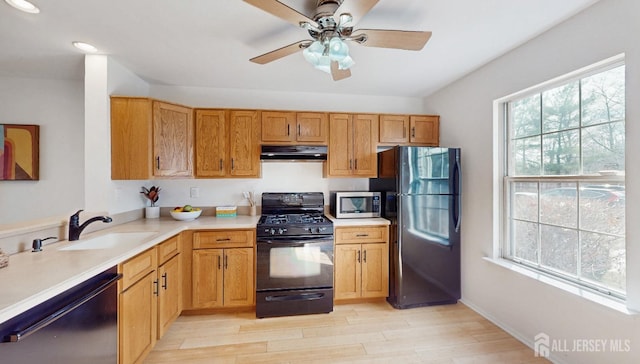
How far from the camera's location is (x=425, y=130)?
3184 millimetres

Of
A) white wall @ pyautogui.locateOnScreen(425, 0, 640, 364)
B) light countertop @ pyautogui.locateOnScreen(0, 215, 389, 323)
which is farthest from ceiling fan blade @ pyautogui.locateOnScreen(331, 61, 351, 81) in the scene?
light countertop @ pyautogui.locateOnScreen(0, 215, 389, 323)

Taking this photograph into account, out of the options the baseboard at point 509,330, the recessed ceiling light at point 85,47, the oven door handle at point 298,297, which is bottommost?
the baseboard at point 509,330

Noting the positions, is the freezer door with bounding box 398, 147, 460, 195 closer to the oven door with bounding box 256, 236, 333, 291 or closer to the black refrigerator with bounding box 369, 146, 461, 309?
the black refrigerator with bounding box 369, 146, 461, 309

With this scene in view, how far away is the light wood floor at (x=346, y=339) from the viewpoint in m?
1.96

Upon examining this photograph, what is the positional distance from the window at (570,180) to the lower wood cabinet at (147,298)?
305cm

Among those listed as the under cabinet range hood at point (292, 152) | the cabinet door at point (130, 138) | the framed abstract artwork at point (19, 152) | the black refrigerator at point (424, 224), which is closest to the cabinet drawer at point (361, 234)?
the black refrigerator at point (424, 224)

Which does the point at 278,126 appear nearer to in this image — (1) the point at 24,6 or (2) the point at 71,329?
(1) the point at 24,6

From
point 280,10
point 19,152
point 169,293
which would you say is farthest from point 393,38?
point 19,152

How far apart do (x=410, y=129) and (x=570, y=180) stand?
1614 mm

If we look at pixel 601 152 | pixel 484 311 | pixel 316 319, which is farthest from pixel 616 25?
pixel 316 319

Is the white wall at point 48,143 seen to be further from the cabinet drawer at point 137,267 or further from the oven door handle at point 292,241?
the oven door handle at point 292,241

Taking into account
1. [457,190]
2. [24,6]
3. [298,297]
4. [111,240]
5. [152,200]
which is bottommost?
[298,297]

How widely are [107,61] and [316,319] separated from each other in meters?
3.09

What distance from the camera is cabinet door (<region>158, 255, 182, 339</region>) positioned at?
2045 mm
